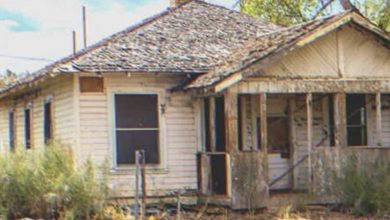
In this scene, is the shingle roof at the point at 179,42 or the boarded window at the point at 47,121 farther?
the boarded window at the point at 47,121

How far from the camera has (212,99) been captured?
58.1 ft

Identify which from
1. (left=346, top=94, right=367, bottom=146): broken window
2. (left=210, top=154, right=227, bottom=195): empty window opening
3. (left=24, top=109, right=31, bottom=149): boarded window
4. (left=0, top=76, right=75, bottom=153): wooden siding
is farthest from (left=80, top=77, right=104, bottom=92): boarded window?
(left=346, top=94, right=367, bottom=146): broken window

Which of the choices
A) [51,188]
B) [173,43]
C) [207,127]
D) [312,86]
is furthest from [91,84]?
[312,86]

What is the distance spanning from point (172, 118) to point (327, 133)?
14.8 feet

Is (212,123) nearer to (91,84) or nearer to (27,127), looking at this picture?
(91,84)

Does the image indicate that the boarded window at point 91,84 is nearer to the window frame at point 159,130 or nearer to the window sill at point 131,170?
the window frame at point 159,130

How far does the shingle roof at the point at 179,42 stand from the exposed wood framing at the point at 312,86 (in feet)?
4.62

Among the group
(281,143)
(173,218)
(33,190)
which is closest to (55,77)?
(33,190)

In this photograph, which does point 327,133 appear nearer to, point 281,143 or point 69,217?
point 281,143

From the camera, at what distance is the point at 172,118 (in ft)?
60.1

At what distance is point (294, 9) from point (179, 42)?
1762 centimetres

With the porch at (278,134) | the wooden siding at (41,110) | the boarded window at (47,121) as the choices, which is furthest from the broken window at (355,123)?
the boarded window at (47,121)

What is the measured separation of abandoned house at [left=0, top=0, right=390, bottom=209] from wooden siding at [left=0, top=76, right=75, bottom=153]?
0.23 feet

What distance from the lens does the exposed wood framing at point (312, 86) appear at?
17188mm
